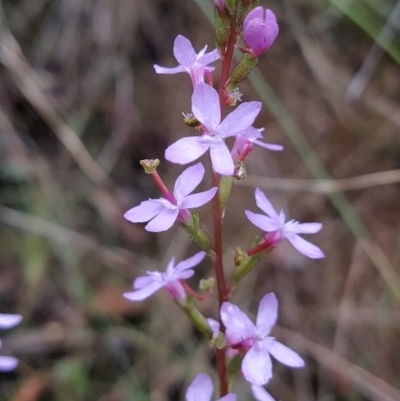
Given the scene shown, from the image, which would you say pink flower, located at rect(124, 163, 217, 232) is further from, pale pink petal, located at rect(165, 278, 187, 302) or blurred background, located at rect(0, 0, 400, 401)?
blurred background, located at rect(0, 0, 400, 401)

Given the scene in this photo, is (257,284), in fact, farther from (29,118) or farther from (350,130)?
(29,118)

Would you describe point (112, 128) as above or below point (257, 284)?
above

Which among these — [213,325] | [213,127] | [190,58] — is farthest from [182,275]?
[190,58]

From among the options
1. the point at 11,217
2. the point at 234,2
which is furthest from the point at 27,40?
the point at 234,2

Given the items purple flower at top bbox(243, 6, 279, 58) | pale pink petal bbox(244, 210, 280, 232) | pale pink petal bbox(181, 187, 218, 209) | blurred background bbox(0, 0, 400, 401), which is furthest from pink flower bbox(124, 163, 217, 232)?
blurred background bbox(0, 0, 400, 401)

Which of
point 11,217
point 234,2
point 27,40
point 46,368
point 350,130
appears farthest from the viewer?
point 27,40

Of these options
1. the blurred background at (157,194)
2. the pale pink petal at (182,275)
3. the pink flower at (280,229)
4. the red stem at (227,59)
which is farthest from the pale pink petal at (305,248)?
the blurred background at (157,194)

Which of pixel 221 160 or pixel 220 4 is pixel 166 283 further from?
pixel 220 4
